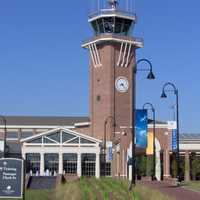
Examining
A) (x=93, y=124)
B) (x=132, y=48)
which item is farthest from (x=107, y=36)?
(x=93, y=124)

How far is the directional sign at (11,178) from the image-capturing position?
19.1 metres

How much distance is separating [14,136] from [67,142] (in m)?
28.1

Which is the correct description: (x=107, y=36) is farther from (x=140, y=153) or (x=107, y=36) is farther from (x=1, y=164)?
(x=1, y=164)

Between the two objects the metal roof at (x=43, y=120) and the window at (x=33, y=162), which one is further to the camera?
the metal roof at (x=43, y=120)

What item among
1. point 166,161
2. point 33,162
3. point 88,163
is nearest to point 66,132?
point 88,163

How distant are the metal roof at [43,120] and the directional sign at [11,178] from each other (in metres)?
105

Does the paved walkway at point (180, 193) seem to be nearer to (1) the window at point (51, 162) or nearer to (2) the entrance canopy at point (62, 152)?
(2) the entrance canopy at point (62, 152)

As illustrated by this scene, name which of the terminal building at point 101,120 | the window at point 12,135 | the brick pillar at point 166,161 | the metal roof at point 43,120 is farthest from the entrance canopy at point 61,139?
the metal roof at point 43,120

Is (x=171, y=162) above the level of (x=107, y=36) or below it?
below

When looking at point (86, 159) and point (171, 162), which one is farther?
point (171, 162)

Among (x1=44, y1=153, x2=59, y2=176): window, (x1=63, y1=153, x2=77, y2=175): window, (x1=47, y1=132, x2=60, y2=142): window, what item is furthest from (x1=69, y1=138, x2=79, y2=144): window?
(x1=44, y1=153, x2=59, y2=176): window

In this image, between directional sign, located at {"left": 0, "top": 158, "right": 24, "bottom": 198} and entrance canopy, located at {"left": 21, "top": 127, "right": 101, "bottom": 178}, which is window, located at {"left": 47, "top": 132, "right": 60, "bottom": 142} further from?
directional sign, located at {"left": 0, "top": 158, "right": 24, "bottom": 198}

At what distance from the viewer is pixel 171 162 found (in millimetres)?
106875

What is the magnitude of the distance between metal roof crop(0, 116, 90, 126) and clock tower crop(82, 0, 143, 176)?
24.6 meters
